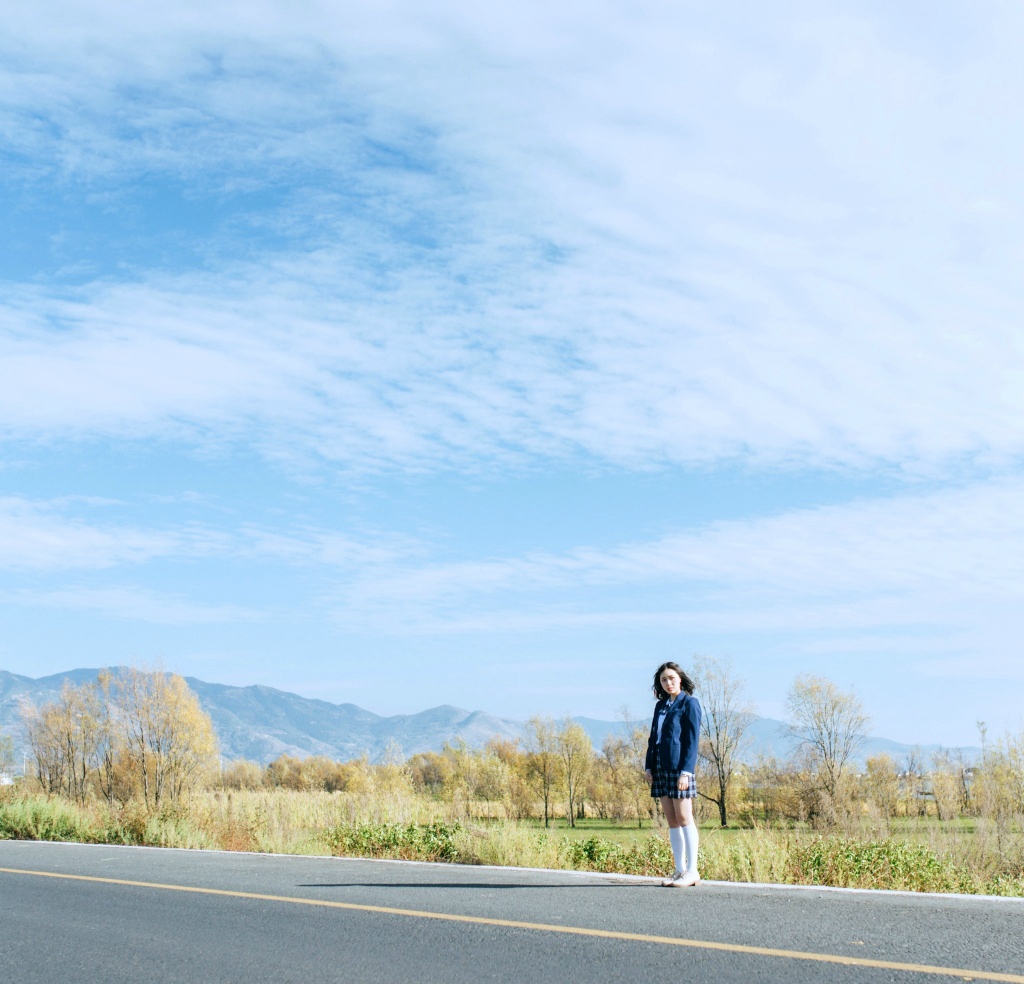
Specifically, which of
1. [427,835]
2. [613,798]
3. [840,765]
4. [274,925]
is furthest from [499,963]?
[613,798]

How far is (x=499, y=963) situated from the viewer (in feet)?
18.6

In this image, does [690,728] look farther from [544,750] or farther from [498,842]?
[544,750]

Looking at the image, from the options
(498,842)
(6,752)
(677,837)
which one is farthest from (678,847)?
(6,752)

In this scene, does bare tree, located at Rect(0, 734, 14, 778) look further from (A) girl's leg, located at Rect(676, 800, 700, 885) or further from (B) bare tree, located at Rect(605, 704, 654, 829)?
(A) girl's leg, located at Rect(676, 800, 700, 885)

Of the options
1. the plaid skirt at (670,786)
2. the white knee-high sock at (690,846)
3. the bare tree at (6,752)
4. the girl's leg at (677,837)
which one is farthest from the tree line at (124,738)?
the white knee-high sock at (690,846)

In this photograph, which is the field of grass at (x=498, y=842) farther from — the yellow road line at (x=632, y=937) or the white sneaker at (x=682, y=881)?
the yellow road line at (x=632, y=937)

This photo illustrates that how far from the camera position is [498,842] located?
1191cm

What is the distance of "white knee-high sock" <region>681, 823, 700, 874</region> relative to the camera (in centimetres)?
860

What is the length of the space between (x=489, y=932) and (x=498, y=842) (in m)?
5.51

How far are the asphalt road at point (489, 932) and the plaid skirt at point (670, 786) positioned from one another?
0.78 meters

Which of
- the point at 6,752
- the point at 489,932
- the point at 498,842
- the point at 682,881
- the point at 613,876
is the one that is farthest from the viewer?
the point at 6,752

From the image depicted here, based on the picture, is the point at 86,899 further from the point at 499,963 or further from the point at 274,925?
the point at 499,963

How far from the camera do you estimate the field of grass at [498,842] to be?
1010 centimetres

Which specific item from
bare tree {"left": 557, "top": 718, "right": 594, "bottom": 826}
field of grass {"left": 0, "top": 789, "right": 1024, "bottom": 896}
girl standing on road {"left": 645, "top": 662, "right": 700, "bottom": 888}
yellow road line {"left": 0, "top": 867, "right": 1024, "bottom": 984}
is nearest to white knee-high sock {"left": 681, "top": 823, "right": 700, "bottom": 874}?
girl standing on road {"left": 645, "top": 662, "right": 700, "bottom": 888}
